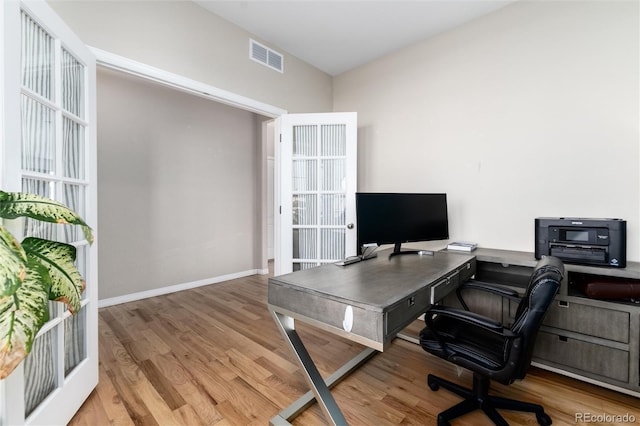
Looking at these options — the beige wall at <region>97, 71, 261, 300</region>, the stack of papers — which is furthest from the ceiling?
the stack of papers

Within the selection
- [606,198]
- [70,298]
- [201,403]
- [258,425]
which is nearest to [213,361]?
[201,403]

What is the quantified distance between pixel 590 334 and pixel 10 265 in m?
2.91

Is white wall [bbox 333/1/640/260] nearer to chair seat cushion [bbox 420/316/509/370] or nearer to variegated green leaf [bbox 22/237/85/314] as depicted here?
chair seat cushion [bbox 420/316/509/370]

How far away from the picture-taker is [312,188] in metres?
3.24

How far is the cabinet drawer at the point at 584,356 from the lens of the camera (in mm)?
1746

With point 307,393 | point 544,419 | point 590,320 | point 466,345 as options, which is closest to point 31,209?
point 307,393

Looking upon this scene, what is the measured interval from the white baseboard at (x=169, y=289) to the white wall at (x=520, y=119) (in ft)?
8.54

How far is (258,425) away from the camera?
153cm

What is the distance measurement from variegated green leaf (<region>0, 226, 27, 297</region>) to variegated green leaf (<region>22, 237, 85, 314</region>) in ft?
0.68

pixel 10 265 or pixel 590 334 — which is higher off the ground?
pixel 10 265

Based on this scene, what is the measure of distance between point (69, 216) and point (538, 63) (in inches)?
127

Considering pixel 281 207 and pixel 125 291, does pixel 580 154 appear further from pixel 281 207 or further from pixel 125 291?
pixel 125 291

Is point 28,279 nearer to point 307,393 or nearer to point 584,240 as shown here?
point 307,393

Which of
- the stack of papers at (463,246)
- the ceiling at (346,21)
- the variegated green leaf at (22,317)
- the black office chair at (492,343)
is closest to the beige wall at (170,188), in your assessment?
the ceiling at (346,21)
